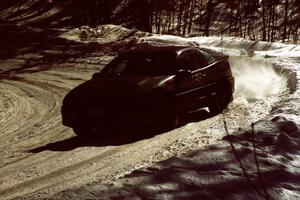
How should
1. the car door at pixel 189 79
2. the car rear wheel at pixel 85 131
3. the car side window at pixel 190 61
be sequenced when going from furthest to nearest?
the car side window at pixel 190 61 → the car door at pixel 189 79 → the car rear wheel at pixel 85 131

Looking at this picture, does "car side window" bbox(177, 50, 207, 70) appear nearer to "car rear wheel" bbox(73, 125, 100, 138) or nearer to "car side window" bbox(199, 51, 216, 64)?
"car side window" bbox(199, 51, 216, 64)

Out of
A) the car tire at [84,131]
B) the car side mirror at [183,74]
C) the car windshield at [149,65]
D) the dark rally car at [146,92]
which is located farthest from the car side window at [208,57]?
the car tire at [84,131]

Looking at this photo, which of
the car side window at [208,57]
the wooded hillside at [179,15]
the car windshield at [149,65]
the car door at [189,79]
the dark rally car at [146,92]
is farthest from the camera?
the wooded hillside at [179,15]

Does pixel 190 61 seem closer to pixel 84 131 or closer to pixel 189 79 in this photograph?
pixel 189 79

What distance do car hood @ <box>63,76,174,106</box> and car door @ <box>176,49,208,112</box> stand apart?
0.28 metres

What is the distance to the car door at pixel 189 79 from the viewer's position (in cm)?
1033

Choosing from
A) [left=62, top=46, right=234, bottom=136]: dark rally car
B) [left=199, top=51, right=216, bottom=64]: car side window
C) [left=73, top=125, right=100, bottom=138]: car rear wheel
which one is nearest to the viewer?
[left=62, top=46, right=234, bottom=136]: dark rally car

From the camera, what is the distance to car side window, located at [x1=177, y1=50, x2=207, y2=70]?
35.7 feet

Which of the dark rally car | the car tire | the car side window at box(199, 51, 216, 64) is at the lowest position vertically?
the car tire

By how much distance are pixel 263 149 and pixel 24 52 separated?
18.7 metres

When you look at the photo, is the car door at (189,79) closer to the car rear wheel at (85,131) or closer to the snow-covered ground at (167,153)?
the snow-covered ground at (167,153)

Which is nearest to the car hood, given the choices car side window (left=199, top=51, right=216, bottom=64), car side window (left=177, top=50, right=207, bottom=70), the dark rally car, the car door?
the dark rally car

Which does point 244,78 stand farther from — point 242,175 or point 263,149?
point 242,175

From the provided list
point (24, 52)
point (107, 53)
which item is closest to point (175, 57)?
point (107, 53)
